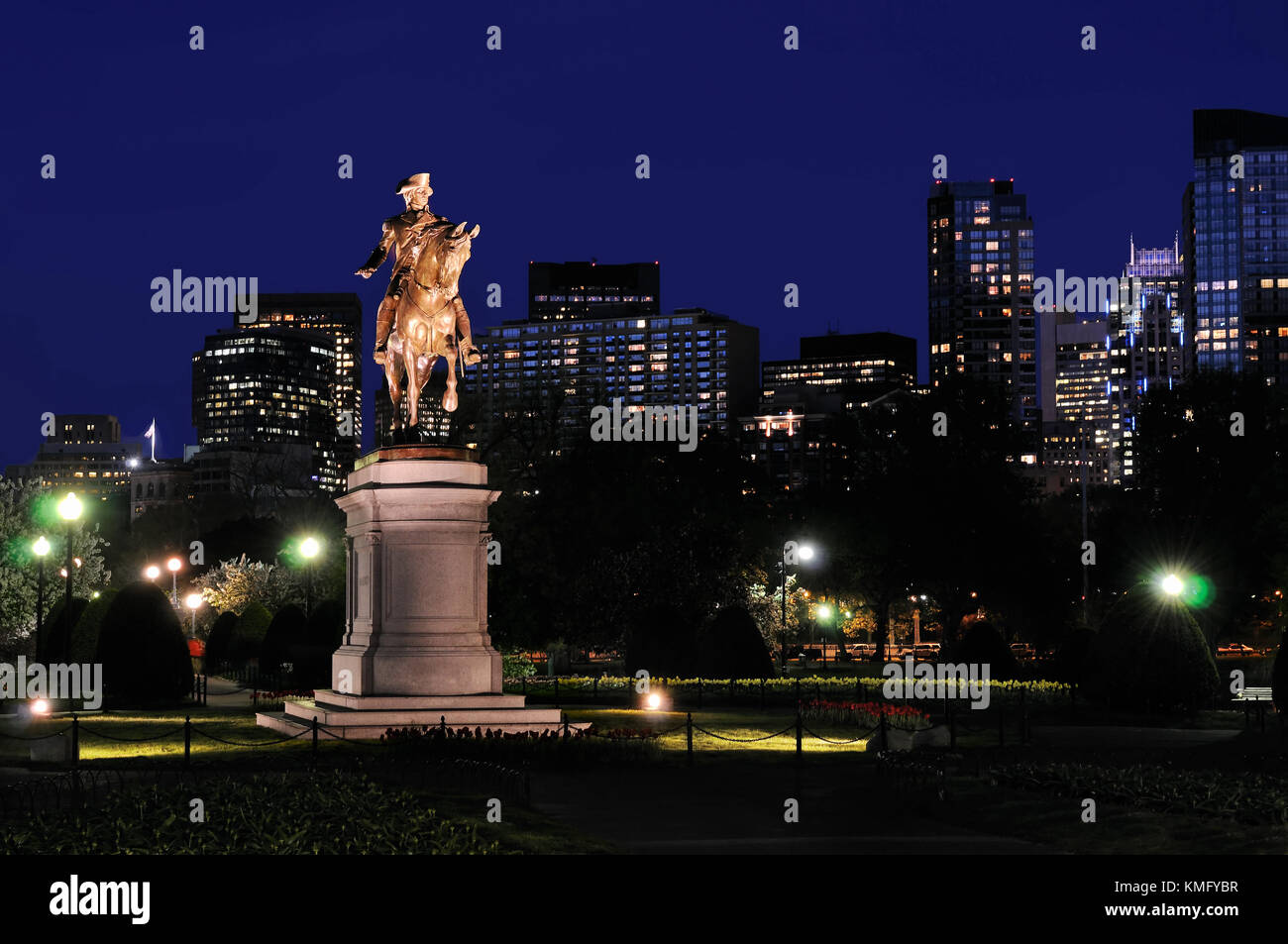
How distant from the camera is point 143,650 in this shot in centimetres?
4550

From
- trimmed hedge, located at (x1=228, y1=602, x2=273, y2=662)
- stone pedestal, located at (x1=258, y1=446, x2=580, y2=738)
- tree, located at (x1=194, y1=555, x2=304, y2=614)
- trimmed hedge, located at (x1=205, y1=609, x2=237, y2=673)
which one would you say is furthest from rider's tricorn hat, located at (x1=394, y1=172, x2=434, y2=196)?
tree, located at (x1=194, y1=555, x2=304, y2=614)

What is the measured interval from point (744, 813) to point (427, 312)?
1512 centimetres

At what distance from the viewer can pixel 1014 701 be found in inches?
1770

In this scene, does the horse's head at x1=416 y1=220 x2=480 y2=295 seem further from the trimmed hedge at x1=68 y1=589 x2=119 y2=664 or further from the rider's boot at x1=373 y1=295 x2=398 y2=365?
the trimmed hedge at x1=68 y1=589 x2=119 y2=664

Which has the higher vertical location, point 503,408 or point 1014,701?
point 503,408

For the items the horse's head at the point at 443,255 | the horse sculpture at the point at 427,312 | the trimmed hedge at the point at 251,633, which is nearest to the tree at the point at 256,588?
the trimmed hedge at the point at 251,633

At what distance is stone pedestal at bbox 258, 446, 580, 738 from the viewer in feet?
102

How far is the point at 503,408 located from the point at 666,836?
54.7m

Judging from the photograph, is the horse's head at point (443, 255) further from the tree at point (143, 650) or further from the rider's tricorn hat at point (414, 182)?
the tree at point (143, 650)

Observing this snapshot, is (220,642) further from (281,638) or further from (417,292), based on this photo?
(417,292)

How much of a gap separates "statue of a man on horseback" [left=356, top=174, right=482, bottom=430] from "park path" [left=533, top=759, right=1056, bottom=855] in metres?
10.3
